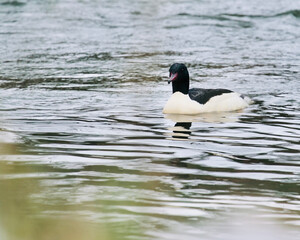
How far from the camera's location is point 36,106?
38.4ft

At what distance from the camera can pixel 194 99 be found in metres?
11.7

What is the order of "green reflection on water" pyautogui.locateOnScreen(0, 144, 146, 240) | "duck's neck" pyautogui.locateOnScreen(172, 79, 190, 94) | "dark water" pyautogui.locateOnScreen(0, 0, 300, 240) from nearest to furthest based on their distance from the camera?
"green reflection on water" pyautogui.locateOnScreen(0, 144, 146, 240)
"dark water" pyautogui.locateOnScreen(0, 0, 300, 240)
"duck's neck" pyautogui.locateOnScreen(172, 79, 190, 94)

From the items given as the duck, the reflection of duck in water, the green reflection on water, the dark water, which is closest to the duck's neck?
the duck

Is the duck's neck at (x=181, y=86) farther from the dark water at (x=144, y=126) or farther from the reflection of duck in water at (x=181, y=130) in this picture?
the reflection of duck in water at (x=181, y=130)

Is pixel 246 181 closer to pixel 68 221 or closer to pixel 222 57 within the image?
pixel 68 221

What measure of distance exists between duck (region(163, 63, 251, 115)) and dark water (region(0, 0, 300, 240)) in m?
0.26

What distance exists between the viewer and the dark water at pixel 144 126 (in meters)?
2.99

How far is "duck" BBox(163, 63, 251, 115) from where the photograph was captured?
11.5 m

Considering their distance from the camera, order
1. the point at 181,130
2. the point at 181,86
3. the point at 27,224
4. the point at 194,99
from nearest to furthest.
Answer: the point at 27,224
the point at 181,130
the point at 194,99
the point at 181,86

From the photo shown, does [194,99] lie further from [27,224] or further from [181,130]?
[27,224]

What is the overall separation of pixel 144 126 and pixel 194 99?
1.81m

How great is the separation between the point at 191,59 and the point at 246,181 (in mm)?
10279

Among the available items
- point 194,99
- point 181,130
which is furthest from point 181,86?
point 181,130

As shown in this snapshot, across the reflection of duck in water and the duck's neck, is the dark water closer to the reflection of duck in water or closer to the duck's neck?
the reflection of duck in water
